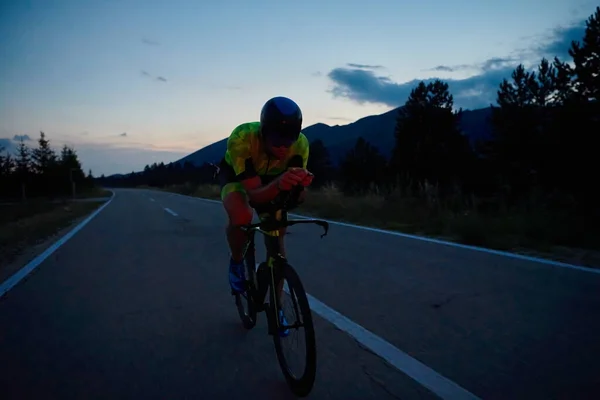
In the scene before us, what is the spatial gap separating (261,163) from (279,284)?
2.80 ft

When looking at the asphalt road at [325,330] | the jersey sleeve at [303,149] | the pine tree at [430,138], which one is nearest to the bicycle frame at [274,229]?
the jersey sleeve at [303,149]

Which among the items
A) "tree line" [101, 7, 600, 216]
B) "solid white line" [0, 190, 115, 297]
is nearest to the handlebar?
"solid white line" [0, 190, 115, 297]

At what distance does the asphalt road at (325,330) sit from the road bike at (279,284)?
0.13 meters

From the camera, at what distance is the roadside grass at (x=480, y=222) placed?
24.6 ft

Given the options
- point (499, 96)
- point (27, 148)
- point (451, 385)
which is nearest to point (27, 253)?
point (451, 385)

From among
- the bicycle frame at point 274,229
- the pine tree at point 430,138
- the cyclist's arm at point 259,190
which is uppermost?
the pine tree at point 430,138

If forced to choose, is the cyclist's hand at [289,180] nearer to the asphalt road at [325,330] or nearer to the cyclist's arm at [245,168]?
the cyclist's arm at [245,168]

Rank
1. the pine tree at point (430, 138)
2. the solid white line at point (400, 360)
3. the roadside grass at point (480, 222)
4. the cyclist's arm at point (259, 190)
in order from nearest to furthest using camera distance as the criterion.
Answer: the solid white line at point (400, 360)
the cyclist's arm at point (259, 190)
the roadside grass at point (480, 222)
the pine tree at point (430, 138)

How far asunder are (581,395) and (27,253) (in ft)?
28.7

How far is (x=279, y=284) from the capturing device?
2.85 m

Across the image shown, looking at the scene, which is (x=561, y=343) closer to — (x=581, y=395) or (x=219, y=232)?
(x=581, y=395)

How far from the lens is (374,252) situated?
7273 millimetres

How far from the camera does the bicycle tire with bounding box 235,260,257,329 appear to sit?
340 cm

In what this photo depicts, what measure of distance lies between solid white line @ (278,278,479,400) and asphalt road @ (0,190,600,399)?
54mm
